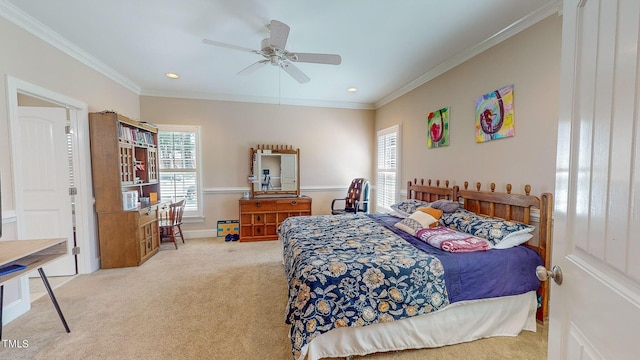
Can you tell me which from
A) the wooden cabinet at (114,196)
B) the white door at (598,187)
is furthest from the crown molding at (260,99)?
the white door at (598,187)

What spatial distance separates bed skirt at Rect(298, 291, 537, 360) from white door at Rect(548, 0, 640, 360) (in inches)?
44.0

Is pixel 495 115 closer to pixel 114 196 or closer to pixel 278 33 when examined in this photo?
pixel 278 33

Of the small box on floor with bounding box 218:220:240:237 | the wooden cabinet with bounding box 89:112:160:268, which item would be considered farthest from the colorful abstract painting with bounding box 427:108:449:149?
the wooden cabinet with bounding box 89:112:160:268

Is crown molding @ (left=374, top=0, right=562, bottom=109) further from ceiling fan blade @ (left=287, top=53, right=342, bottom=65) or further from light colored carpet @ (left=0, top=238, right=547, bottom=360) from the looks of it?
light colored carpet @ (left=0, top=238, right=547, bottom=360)

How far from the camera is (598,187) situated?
25.5 inches

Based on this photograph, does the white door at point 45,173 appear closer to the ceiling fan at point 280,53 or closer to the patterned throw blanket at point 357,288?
the ceiling fan at point 280,53

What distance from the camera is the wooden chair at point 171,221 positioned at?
13.7 feet

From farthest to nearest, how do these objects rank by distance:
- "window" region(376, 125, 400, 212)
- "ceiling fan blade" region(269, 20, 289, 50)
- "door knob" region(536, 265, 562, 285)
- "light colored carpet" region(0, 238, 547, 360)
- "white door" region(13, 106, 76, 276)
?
1. "window" region(376, 125, 400, 212)
2. "white door" region(13, 106, 76, 276)
3. "ceiling fan blade" region(269, 20, 289, 50)
4. "light colored carpet" region(0, 238, 547, 360)
5. "door knob" region(536, 265, 562, 285)

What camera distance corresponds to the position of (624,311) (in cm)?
56

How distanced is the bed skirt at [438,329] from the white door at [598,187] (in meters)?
1.12

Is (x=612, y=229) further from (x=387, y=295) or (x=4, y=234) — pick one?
(x=4, y=234)

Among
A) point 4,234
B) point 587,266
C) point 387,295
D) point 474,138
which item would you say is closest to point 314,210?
point 474,138

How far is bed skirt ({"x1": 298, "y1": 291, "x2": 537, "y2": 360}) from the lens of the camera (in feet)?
5.71

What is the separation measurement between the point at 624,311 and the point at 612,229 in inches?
6.9
